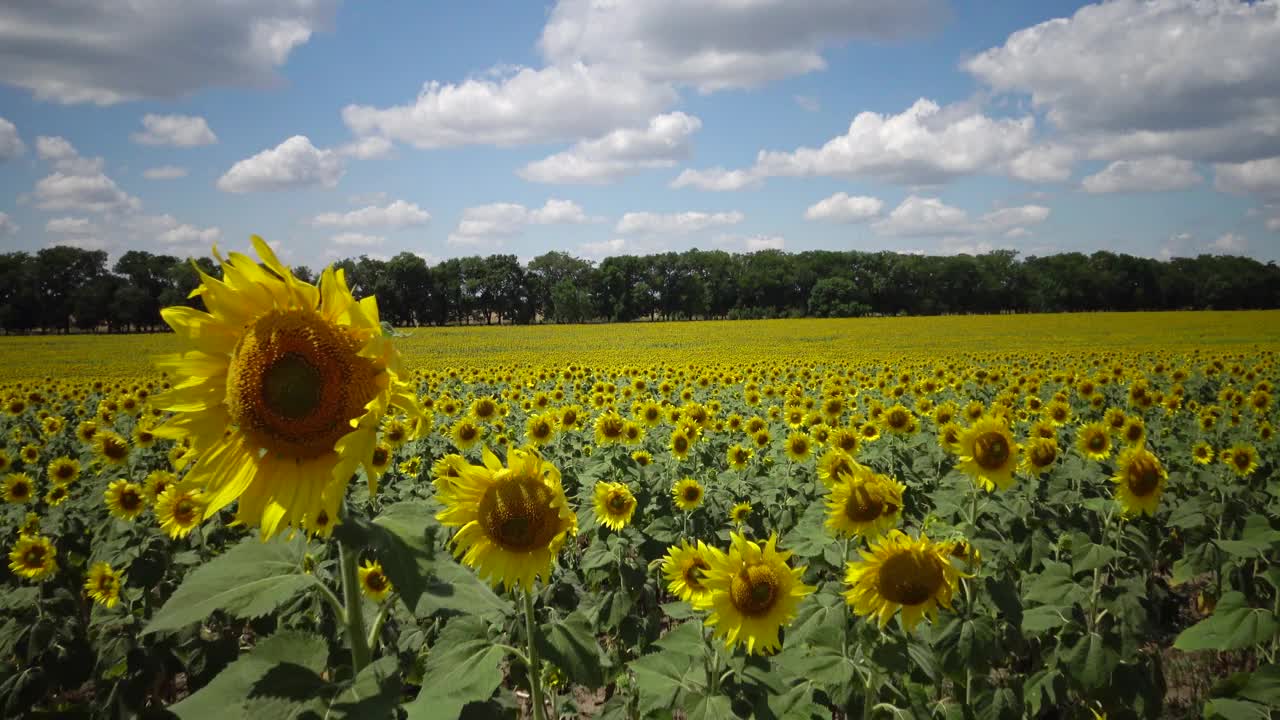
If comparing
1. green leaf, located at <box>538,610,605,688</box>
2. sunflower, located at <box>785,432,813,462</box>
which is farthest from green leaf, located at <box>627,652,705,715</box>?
sunflower, located at <box>785,432,813,462</box>

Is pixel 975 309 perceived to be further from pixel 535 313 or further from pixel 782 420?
pixel 782 420

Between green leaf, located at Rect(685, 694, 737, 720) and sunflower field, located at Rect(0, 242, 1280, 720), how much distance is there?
0.01 meters

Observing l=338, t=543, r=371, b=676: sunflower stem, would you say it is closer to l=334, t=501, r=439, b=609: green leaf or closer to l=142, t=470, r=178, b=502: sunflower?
l=334, t=501, r=439, b=609: green leaf

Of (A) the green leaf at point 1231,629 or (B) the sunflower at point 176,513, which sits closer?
(A) the green leaf at point 1231,629

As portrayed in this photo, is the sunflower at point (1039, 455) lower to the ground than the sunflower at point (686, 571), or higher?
higher

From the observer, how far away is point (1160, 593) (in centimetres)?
523

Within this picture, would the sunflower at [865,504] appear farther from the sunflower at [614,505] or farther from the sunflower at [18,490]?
the sunflower at [18,490]

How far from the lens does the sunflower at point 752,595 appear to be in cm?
259

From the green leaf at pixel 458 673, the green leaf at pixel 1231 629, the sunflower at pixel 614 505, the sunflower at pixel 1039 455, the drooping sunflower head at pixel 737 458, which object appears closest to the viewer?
the green leaf at pixel 458 673

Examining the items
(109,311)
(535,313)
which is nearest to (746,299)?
(535,313)

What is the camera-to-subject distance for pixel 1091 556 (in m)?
3.69

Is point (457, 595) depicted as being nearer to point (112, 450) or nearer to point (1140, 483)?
point (1140, 483)

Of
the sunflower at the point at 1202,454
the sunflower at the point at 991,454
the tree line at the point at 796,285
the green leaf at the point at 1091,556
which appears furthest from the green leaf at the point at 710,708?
the tree line at the point at 796,285

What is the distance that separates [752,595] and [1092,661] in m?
2.27
